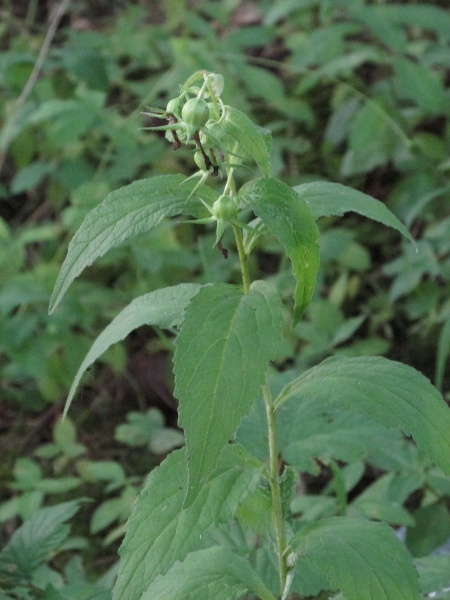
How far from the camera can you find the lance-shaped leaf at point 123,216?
0.86m

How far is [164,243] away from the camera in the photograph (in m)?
2.52

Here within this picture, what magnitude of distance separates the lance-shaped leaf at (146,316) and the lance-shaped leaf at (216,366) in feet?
0.39

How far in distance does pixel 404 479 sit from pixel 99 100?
1.73 m

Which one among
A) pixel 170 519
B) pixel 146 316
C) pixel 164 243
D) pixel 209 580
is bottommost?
pixel 164 243

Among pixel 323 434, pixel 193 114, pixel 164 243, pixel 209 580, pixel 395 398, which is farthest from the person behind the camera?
pixel 164 243

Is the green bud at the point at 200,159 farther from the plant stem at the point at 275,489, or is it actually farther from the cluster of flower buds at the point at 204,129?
the plant stem at the point at 275,489

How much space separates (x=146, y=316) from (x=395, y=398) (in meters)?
0.32

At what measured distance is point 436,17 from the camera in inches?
104

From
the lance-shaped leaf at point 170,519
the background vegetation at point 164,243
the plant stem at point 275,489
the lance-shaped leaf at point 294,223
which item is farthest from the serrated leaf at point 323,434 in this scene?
the background vegetation at point 164,243

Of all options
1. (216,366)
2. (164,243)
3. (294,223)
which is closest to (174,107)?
(294,223)

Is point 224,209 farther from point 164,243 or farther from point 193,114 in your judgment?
point 164,243

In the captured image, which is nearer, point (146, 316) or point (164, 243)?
point (146, 316)

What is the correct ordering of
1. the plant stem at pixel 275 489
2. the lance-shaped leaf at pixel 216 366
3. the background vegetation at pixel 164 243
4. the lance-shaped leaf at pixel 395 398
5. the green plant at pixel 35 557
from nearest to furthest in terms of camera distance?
1. the lance-shaped leaf at pixel 216 366
2. the lance-shaped leaf at pixel 395 398
3. the plant stem at pixel 275 489
4. the green plant at pixel 35 557
5. the background vegetation at pixel 164 243

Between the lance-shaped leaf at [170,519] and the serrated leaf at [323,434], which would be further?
the serrated leaf at [323,434]
